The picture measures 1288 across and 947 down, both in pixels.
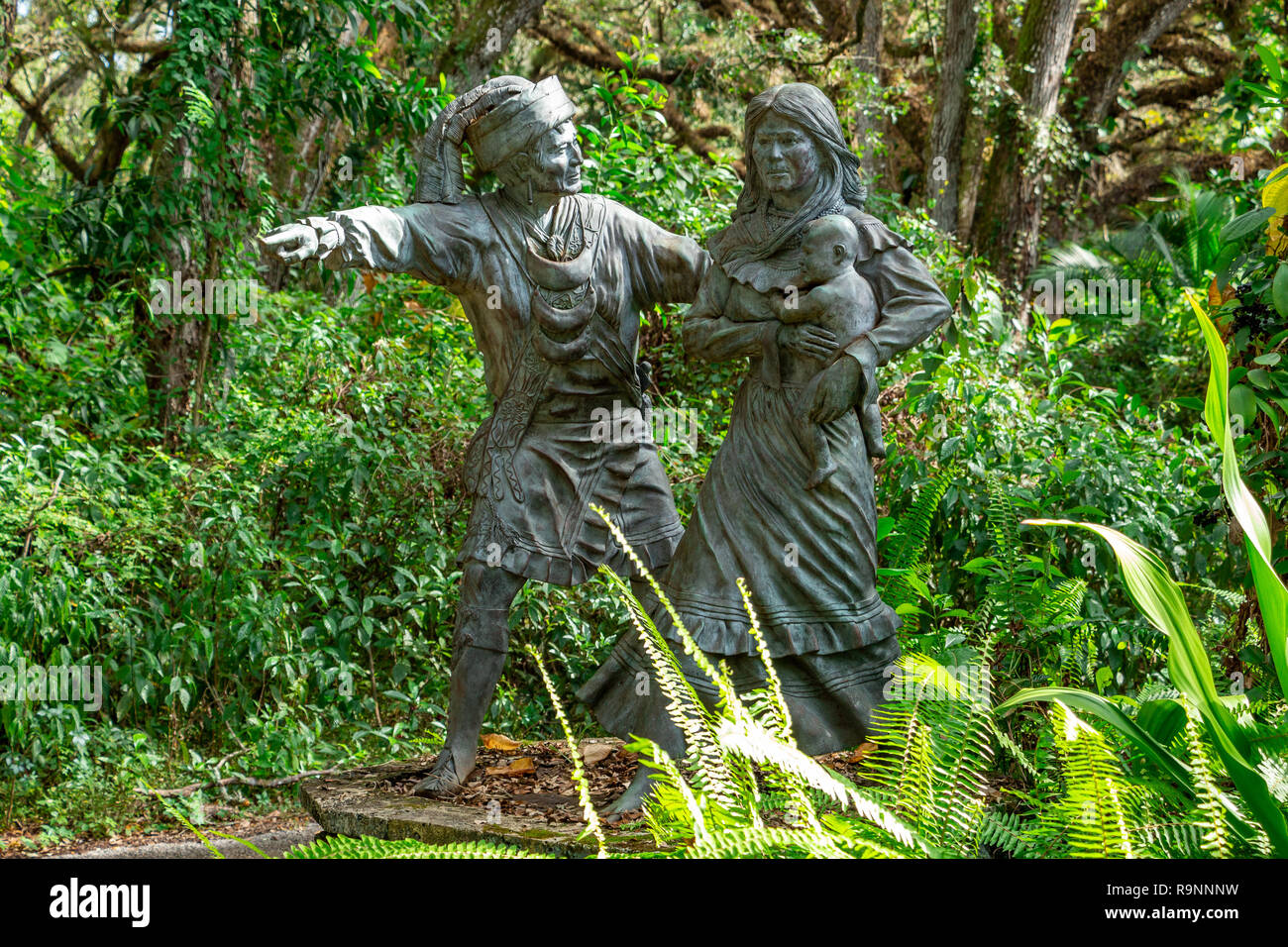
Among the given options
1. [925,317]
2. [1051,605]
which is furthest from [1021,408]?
[925,317]

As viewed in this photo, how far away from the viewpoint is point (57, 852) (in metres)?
4.92

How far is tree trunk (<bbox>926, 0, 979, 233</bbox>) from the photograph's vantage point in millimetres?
9828

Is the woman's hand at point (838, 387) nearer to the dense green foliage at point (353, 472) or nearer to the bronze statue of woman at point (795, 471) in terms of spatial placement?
the bronze statue of woman at point (795, 471)

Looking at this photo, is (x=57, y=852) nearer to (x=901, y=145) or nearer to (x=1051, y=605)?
(x=1051, y=605)

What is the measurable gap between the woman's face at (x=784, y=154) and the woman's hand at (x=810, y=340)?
398 mm

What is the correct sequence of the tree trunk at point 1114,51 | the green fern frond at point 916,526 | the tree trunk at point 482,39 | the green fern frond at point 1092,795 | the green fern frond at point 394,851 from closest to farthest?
the green fern frond at point 1092,795, the green fern frond at point 394,851, the green fern frond at point 916,526, the tree trunk at point 482,39, the tree trunk at point 1114,51

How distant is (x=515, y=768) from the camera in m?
4.38

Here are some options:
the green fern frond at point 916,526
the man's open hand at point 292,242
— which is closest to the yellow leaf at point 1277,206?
the green fern frond at point 916,526

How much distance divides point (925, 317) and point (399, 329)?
4279 millimetres

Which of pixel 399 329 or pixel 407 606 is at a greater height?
pixel 399 329

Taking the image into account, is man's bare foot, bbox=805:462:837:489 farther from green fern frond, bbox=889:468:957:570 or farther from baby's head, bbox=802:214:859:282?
green fern frond, bbox=889:468:957:570

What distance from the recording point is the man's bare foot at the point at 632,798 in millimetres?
3658

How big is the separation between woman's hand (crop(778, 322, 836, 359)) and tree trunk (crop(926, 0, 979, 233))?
250 inches
